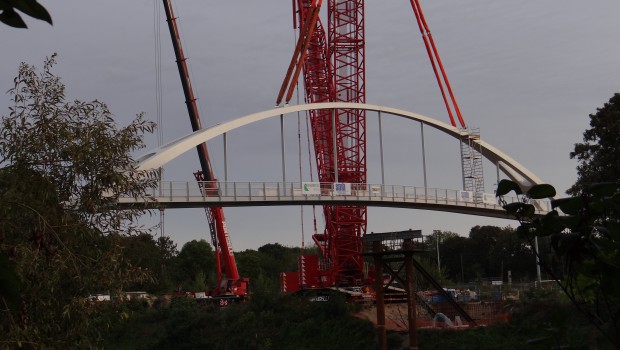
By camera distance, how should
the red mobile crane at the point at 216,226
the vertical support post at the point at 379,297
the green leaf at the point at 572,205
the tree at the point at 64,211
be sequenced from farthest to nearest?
1. the red mobile crane at the point at 216,226
2. the vertical support post at the point at 379,297
3. the tree at the point at 64,211
4. the green leaf at the point at 572,205

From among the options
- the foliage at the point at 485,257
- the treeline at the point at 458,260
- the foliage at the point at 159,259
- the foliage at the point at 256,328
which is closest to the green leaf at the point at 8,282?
the foliage at the point at 256,328

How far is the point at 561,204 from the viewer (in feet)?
9.16

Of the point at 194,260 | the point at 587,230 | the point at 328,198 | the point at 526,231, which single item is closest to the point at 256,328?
the point at 328,198

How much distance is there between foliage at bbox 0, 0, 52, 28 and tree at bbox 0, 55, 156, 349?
38.7 feet

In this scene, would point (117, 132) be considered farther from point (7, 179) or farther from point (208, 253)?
point (208, 253)

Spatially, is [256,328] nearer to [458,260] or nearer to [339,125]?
[339,125]

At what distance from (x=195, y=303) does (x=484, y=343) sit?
21.2 meters

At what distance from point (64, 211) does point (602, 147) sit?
34.2 meters

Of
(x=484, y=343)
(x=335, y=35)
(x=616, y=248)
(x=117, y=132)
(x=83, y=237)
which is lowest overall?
(x=484, y=343)

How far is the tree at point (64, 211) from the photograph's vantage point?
1395 cm

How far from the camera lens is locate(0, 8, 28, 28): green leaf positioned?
6.32ft

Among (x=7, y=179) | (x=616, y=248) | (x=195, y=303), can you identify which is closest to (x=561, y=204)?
(x=616, y=248)

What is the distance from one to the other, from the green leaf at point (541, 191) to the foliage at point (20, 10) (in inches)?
69.6

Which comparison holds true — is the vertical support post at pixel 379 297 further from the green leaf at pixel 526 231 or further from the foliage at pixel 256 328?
the green leaf at pixel 526 231
